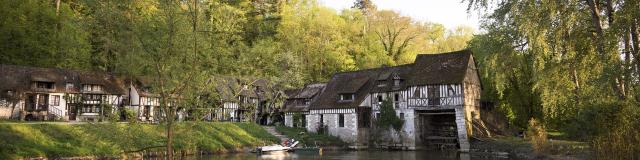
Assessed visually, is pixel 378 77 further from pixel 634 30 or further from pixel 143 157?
pixel 634 30

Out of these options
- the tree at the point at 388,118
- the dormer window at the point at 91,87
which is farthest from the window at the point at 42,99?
the tree at the point at 388,118

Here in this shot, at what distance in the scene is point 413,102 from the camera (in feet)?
114

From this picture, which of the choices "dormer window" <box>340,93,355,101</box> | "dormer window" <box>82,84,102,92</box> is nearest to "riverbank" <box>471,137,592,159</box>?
"dormer window" <box>340,93,355,101</box>

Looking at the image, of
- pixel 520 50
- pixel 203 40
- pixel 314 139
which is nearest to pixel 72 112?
pixel 314 139

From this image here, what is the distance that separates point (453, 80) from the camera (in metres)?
32.5

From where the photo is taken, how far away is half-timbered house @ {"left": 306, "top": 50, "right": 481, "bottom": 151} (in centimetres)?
3272

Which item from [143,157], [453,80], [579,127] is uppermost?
[453,80]

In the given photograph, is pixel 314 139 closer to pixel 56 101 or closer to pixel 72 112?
pixel 72 112

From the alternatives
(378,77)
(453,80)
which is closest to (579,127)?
(453,80)

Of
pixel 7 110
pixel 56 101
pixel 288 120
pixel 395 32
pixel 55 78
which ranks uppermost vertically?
pixel 395 32

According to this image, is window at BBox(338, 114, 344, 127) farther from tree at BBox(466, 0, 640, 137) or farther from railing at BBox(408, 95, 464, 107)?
tree at BBox(466, 0, 640, 137)

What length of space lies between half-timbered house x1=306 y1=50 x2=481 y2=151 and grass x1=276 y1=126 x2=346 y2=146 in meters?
0.84

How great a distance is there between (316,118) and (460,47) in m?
20.1

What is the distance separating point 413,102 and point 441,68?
3148mm
